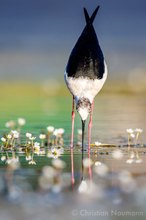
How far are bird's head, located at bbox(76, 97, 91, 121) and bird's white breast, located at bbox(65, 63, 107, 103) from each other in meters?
0.09

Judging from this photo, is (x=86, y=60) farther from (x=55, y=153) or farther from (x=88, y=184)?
(x=88, y=184)

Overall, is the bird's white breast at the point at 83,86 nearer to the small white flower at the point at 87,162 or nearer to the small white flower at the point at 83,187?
the small white flower at the point at 87,162

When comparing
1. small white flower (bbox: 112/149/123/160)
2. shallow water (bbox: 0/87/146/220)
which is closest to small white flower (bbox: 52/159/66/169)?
shallow water (bbox: 0/87/146/220)

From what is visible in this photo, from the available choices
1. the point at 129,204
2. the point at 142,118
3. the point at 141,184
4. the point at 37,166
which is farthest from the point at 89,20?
the point at 129,204

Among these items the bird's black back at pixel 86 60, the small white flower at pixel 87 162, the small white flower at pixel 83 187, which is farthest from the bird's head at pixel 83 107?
the small white flower at pixel 83 187

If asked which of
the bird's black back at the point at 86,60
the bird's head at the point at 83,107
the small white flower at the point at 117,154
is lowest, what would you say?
the small white flower at the point at 117,154

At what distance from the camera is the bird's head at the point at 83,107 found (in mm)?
10250

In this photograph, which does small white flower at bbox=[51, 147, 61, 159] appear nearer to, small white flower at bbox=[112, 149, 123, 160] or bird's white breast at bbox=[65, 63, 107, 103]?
small white flower at bbox=[112, 149, 123, 160]

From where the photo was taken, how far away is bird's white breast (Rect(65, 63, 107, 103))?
1035 centimetres

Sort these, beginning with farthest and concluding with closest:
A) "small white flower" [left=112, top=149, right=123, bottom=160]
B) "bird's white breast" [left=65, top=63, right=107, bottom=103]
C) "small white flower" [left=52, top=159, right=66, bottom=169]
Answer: "bird's white breast" [left=65, top=63, right=107, bottom=103] → "small white flower" [left=112, top=149, right=123, bottom=160] → "small white flower" [left=52, top=159, right=66, bottom=169]

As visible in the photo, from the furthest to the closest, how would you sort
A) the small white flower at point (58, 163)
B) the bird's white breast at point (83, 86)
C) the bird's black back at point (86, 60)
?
the bird's white breast at point (83, 86)
the bird's black back at point (86, 60)
the small white flower at point (58, 163)

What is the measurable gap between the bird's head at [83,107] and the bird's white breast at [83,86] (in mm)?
92

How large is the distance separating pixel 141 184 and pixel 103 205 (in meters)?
0.97

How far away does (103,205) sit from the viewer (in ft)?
20.2
